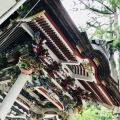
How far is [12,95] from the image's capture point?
17.5 ft

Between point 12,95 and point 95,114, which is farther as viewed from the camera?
point 95,114

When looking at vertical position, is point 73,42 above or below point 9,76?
above

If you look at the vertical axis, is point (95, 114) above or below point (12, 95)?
above

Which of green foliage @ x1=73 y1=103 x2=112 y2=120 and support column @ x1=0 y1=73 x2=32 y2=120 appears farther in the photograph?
green foliage @ x1=73 y1=103 x2=112 y2=120

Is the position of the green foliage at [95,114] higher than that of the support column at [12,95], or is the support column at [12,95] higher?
the green foliage at [95,114]

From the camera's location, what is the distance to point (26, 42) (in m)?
5.85

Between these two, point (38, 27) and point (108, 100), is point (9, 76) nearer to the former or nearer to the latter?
point (38, 27)

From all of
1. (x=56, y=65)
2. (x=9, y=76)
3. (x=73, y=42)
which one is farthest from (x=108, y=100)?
(x=9, y=76)

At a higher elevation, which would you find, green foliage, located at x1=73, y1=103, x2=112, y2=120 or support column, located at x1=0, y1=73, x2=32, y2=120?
green foliage, located at x1=73, y1=103, x2=112, y2=120

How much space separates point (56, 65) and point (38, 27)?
1541 millimetres

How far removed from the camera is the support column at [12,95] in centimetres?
510

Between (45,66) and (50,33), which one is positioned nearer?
(50,33)

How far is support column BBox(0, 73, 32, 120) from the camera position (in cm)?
510

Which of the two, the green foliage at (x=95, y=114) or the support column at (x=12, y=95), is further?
the green foliage at (x=95, y=114)
